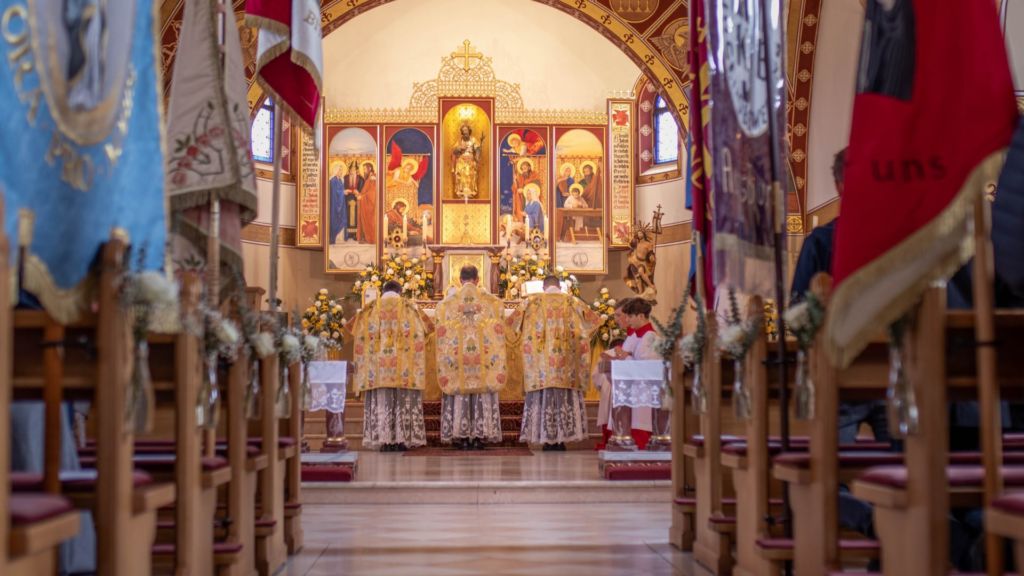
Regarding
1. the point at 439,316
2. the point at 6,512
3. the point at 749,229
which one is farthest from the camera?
the point at 439,316

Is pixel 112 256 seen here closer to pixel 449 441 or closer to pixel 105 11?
pixel 105 11

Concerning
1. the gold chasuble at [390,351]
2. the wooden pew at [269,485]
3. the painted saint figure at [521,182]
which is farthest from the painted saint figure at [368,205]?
the wooden pew at [269,485]

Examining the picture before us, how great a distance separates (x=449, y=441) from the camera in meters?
14.0

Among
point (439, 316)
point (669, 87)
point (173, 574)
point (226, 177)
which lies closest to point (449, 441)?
point (439, 316)

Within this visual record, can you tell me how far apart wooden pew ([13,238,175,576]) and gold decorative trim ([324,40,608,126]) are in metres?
16.2

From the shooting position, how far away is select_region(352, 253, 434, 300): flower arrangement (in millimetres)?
17359

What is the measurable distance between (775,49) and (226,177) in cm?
254

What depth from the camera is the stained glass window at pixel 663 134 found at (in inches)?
773

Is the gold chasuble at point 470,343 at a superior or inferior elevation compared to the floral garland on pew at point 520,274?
inferior

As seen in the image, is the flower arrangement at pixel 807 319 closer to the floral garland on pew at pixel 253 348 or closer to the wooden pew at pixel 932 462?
the wooden pew at pixel 932 462

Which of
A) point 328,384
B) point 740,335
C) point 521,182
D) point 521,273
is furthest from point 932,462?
point 521,182

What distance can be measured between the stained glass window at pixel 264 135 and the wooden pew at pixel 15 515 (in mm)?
16537

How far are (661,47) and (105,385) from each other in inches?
498

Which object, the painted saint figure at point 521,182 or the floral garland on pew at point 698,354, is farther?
the painted saint figure at point 521,182
